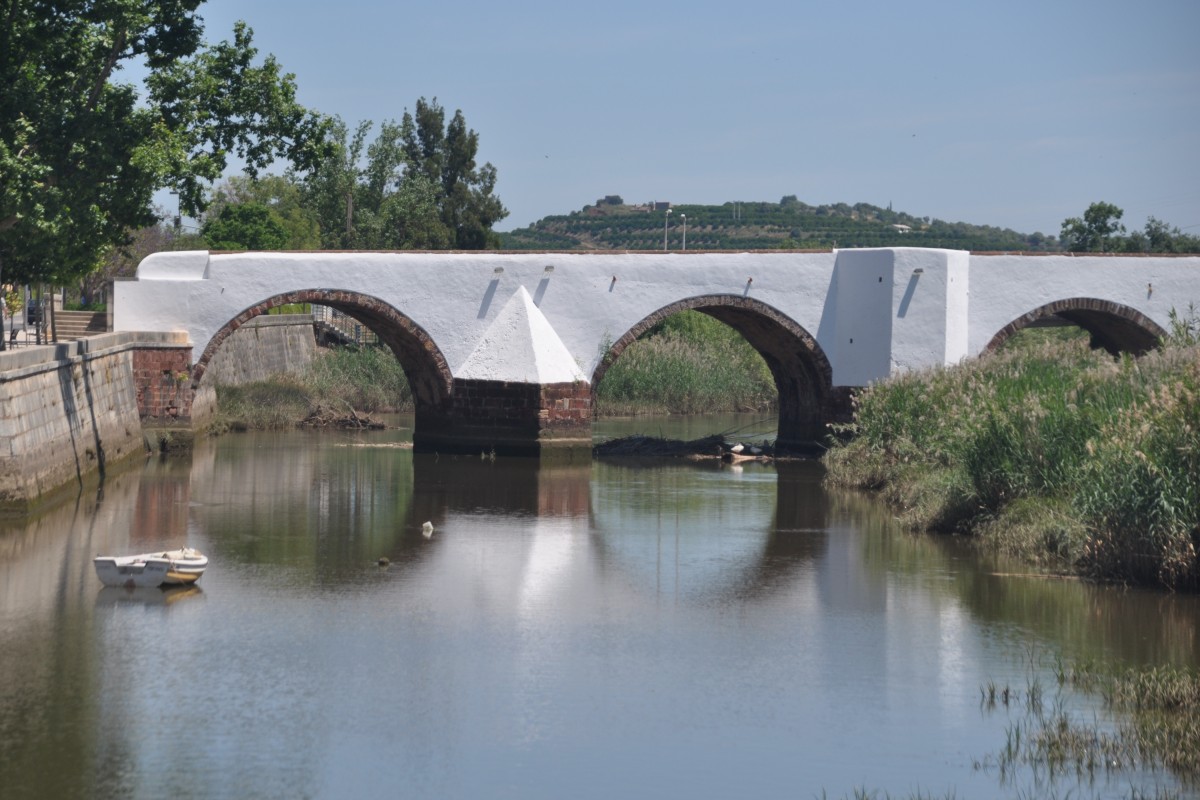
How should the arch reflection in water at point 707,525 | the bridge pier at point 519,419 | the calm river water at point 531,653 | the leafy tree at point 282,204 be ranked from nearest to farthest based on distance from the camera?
the calm river water at point 531,653 < the arch reflection in water at point 707,525 < the bridge pier at point 519,419 < the leafy tree at point 282,204

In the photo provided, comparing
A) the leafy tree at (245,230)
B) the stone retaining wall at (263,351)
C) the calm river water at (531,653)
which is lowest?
the calm river water at (531,653)

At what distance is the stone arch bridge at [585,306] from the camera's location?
77.3 feet

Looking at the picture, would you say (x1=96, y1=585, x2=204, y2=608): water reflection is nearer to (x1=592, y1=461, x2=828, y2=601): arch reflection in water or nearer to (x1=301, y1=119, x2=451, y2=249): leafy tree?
(x1=592, y1=461, x2=828, y2=601): arch reflection in water

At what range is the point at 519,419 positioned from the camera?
23.5m

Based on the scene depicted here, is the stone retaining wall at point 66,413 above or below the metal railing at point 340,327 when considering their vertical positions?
below

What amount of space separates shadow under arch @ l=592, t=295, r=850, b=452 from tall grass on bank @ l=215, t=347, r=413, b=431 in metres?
6.54

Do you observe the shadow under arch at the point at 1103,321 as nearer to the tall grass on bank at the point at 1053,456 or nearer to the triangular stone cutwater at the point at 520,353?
the tall grass on bank at the point at 1053,456

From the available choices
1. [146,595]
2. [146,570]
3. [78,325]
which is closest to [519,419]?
[78,325]

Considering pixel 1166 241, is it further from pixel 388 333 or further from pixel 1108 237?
pixel 388 333

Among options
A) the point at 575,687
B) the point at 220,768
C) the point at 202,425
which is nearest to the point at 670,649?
the point at 575,687

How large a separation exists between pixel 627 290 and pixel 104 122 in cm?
975

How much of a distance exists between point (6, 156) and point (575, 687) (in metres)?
9.40

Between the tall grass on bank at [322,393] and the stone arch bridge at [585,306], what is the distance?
3.65m

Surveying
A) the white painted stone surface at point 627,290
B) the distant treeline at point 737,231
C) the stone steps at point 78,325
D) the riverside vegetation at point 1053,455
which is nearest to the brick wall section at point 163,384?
the white painted stone surface at point 627,290
